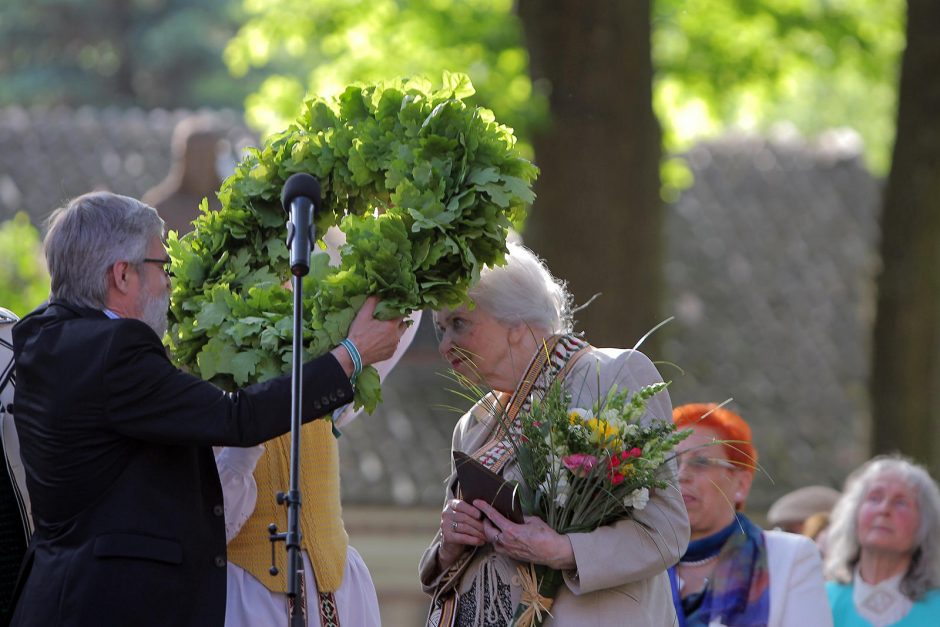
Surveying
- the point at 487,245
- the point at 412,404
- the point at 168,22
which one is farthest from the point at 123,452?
the point at 168,22

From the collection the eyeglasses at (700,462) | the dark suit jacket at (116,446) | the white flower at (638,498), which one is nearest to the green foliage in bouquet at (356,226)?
the dark suit jacket at (116,446)

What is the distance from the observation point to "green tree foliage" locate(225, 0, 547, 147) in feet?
32.3

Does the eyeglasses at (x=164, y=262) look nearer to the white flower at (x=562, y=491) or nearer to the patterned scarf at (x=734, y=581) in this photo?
the white flower at (x=562, y=491)

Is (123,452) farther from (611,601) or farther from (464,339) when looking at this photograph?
(611,601)

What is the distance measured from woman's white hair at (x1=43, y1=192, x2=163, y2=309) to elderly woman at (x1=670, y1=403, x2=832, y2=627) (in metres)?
2.24

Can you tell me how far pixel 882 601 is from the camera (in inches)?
261

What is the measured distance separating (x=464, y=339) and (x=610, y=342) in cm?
340

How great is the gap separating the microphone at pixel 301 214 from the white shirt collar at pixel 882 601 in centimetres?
355

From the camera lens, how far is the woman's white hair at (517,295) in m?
4.85

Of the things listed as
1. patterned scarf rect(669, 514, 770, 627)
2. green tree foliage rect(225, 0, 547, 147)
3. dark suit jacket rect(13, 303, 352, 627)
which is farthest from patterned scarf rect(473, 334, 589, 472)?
green tree foliage rect(225, 0, 547, 147)

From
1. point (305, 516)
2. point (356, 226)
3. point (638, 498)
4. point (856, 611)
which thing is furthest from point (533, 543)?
point (856, 611)

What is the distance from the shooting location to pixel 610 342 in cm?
816

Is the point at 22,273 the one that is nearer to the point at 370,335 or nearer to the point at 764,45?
the point at 370,335

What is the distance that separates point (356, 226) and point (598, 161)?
4.18m
